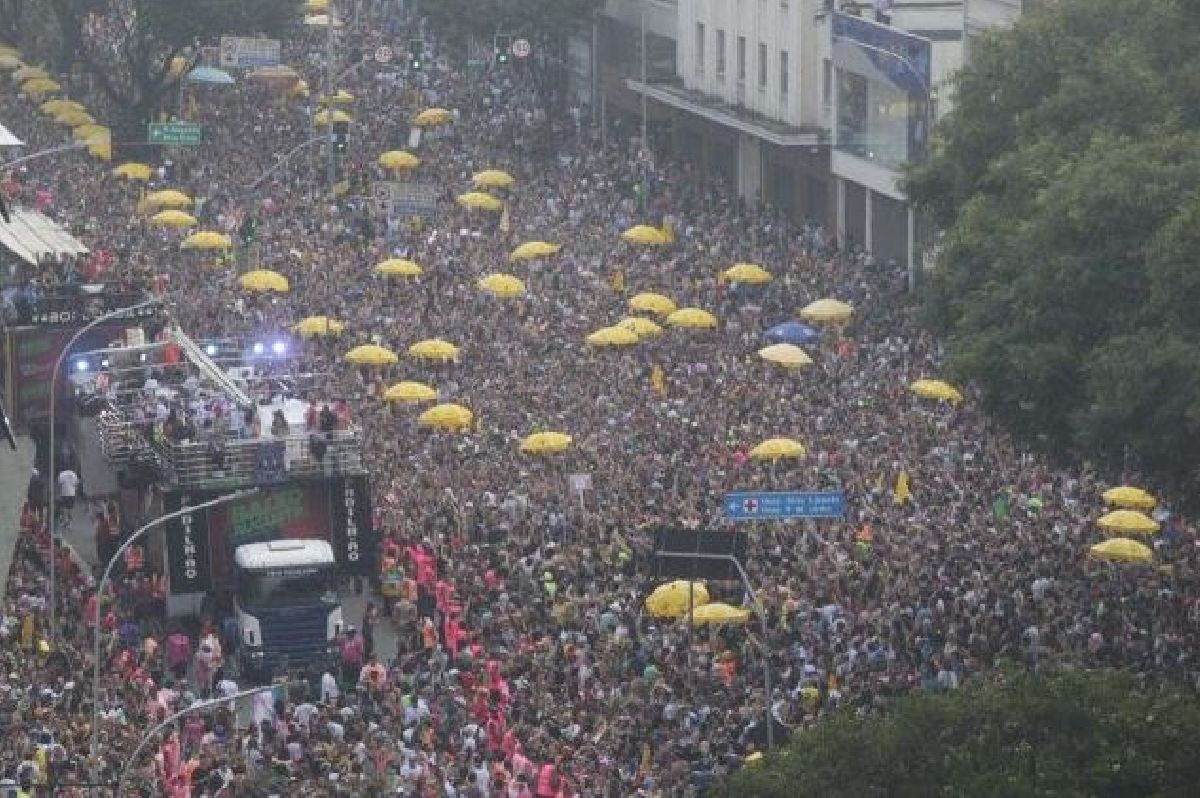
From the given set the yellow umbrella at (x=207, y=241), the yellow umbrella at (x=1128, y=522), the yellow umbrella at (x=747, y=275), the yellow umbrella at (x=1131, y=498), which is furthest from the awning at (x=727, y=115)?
the yellow umbrella at (x=1128, y=522)

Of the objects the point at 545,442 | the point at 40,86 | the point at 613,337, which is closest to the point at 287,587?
the point at 545,442

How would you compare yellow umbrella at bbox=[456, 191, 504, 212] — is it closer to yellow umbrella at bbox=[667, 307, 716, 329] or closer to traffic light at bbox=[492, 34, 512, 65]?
traffic light at bbox=[492, 34, 512, 65]

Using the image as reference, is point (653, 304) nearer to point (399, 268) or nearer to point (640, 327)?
point (640, 327)

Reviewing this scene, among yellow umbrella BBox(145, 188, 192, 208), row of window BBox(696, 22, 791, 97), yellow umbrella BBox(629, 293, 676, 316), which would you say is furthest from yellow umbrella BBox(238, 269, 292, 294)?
row of window BBox(696, 22, 791, 97)

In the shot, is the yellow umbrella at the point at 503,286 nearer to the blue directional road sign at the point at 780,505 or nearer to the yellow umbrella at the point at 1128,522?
the yellow umbrella at the point at 1128,522

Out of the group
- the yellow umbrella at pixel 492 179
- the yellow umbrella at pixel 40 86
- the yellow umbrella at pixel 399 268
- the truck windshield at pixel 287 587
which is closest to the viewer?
the truck windshield at pixel 287 587

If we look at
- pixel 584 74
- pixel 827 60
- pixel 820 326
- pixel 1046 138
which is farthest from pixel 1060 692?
pixel 584 74
